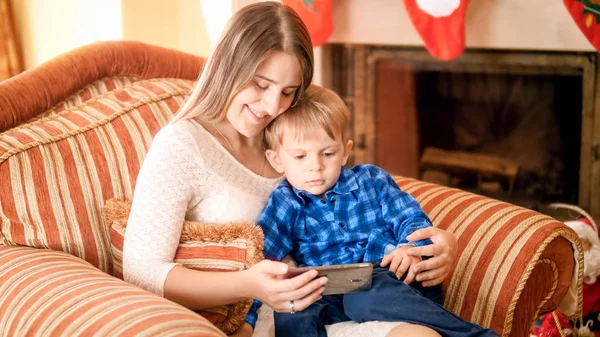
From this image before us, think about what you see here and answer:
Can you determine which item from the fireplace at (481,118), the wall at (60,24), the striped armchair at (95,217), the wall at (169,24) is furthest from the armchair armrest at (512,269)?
the wall at (60,24)

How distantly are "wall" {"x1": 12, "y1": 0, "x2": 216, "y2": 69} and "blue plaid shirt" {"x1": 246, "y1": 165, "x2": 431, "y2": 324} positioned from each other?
5.67ft

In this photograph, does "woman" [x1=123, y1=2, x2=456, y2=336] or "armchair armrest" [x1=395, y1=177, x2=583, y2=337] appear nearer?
"woman" [x1=123, y1=2, x2=456, y2=336]

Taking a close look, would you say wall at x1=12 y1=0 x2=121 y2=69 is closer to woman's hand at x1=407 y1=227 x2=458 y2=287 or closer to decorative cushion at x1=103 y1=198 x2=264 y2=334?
decorative cushion at x1=103 y1=198 x2=264 y2=334

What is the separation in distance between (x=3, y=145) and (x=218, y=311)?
583mm

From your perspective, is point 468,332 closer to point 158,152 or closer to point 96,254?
point 158,152

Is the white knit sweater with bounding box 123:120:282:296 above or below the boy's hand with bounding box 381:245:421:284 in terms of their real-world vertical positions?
above

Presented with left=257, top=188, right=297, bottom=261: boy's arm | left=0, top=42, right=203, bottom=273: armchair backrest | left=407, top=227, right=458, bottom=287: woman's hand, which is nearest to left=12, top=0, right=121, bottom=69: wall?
left=0, top=42, right=203, bottom=273: armchair backrest

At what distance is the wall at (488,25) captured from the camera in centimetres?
267

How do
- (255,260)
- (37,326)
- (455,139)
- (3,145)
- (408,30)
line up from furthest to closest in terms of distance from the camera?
1. (455,139)
2. (408,30)
3. (3,145)
4. (255,260)
5. (37,326)

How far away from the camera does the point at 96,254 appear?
1.52 m

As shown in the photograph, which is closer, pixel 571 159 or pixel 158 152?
pixel 158 152

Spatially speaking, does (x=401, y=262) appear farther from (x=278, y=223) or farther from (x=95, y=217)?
(x=95, y=217)

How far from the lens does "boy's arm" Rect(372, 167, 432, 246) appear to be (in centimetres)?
143

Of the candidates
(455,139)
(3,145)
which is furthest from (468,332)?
(455,139)
